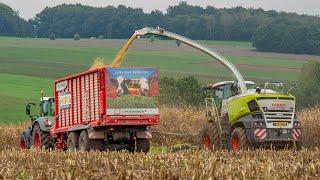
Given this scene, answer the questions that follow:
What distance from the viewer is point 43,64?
64125mm

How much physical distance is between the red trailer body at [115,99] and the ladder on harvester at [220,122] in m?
2.22

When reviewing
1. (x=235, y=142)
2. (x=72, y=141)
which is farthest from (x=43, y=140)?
(x=235, y=142)

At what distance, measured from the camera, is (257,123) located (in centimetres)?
1817

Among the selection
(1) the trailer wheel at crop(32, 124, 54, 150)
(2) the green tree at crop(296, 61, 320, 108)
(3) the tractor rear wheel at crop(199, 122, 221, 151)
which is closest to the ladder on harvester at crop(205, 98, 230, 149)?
(3) the tractor rear wheel at crop(199, 122, 221, 151)

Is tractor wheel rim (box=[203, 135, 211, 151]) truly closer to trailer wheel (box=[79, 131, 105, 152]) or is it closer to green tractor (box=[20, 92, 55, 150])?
trailer wheel (box=[79, 131, 105, 152])

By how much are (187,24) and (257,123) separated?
226 feet

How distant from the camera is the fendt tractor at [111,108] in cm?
1755

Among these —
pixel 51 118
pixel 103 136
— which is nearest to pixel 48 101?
pixel 51 118

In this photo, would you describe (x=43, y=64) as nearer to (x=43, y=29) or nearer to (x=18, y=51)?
(x=18, y=51)

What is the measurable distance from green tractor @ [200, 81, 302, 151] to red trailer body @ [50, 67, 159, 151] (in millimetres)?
2024

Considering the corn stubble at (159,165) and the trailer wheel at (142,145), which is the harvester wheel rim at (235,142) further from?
the corn stubble at (159,165)

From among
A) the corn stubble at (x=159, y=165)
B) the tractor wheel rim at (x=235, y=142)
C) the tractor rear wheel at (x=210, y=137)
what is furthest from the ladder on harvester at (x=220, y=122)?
the corn stubble at (x=159, y=165)

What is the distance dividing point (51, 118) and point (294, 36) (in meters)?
53.3

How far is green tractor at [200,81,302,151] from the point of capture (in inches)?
711
